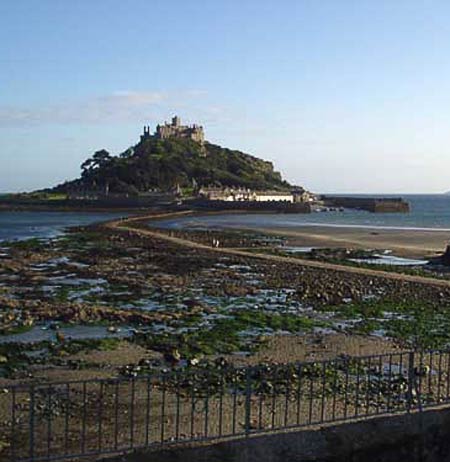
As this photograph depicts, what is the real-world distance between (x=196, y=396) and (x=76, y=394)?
203 centimetres

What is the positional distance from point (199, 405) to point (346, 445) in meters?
4.38

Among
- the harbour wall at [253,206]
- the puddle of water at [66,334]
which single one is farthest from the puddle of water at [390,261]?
the harbour wall at [253,206]

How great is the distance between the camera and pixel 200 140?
199 m

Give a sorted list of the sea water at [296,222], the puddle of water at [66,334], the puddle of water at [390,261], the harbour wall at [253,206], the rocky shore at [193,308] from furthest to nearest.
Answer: the harbour wall at [253,206], the sea water at [296,222], the puddle of water at [390,261], the puddle of water at [66,334], the rocky shore at [193,308]

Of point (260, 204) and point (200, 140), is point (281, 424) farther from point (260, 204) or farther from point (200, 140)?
point (200, 140)

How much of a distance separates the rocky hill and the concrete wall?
5446 inches

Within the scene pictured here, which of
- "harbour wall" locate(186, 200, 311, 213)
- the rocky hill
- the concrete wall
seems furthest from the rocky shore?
the rocky hill

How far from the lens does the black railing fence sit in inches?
410

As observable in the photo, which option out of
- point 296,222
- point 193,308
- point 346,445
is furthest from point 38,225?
point 346,445

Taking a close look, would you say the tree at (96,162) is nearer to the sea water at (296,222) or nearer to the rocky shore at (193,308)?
the sea water at (296,222)

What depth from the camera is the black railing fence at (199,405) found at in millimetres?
10414

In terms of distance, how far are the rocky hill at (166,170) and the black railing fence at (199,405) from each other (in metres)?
134

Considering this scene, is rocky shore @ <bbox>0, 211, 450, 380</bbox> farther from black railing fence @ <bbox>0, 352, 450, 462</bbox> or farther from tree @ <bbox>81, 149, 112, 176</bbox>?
tree @ <bbox>81, 149, 112, 176</bbox>

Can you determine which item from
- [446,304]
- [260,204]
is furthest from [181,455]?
[260,204]
